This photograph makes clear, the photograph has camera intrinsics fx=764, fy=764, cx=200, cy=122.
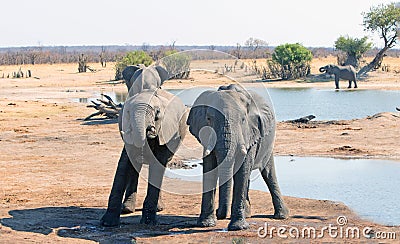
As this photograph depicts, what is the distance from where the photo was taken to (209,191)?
821 cm

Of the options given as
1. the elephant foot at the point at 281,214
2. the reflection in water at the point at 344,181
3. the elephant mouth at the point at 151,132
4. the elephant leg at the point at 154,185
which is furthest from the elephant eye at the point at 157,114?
the reflection in water at the point at 344,181

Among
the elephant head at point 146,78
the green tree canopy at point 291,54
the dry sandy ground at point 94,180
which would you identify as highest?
the elephant head at point 146,78

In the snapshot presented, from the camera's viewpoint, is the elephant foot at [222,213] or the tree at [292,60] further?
the tree at [292,60]

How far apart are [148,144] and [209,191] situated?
979 millimetres

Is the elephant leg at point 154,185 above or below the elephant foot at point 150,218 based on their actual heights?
above

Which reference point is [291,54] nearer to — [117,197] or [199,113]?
[117,197]

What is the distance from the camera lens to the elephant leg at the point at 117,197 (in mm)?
8578

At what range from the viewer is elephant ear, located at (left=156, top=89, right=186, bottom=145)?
8.62 m

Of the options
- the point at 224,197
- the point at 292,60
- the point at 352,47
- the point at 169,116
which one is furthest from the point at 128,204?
the point at 352,47

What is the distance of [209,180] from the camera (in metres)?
8.26

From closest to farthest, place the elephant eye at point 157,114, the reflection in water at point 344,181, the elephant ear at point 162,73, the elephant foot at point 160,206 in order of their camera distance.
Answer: the elephant eye at point 157,114, the elephant foot at point 160,206, the reflection in water at point 344,181, the elephant ear at point 162,73

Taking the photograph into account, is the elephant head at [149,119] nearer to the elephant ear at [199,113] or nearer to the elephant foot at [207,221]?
the elephant ear at [199,113]

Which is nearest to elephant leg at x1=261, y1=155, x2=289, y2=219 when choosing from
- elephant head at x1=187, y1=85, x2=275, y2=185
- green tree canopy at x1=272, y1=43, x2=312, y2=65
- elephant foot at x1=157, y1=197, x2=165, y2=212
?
elephant head at x1=187, y1=85, x2=275, y2=185

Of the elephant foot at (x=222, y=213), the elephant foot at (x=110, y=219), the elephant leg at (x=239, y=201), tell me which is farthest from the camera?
the elephant foot at (x=110, y=219)
